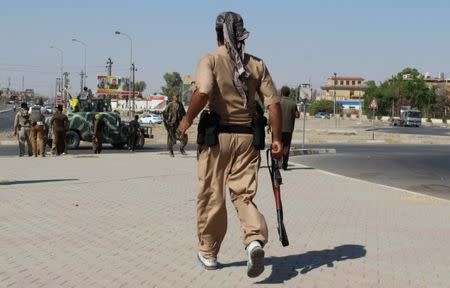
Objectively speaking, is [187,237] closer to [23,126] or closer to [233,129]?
[233,129]

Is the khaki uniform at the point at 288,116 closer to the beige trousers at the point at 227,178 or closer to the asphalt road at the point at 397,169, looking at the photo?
the asphalt road at the point at 397,169

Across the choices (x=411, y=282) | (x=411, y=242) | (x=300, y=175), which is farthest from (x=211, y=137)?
(x=300, y=175)

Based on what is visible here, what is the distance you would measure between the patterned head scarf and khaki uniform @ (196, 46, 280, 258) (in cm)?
4

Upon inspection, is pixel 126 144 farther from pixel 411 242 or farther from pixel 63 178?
pixel 411 242

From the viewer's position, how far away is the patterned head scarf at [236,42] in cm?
535

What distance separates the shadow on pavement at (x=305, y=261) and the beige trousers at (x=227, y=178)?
47cm

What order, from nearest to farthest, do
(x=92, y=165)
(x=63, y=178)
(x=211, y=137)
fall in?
(x=211, y=137) < (x=63, y=178) < (x=92, y=165)

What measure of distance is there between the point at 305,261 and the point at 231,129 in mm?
1437

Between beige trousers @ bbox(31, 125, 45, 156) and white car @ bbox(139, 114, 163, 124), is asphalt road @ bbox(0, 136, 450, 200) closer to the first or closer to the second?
beige trousers @ bbox(31, 125, 45, 156)

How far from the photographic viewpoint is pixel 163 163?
667 inches

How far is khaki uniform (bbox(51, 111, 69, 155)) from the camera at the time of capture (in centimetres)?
2143

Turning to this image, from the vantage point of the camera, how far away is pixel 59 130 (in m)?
21.5

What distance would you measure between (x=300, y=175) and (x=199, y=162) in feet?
29.6

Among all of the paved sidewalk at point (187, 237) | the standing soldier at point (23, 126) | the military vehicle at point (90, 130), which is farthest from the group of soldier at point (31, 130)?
the paved sidewalk at point (187, 237)
